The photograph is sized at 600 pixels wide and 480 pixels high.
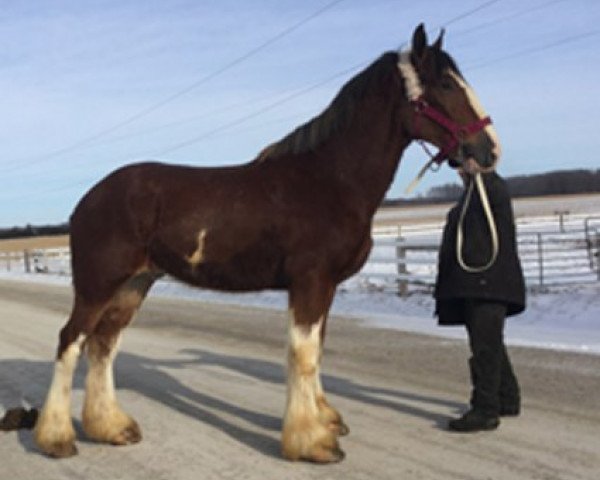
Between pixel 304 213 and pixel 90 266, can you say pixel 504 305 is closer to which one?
pixel 304 213

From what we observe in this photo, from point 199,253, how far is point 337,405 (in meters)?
2.11

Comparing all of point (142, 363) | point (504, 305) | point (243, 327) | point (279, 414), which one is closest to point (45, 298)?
point (243, 327)

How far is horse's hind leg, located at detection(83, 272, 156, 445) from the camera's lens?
550 centimetres

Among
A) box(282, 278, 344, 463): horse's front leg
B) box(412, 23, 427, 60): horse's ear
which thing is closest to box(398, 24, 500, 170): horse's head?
box(412, 23, 427, 60): horse's ear

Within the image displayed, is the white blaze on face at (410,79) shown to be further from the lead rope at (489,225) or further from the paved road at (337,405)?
the paved road at (337,405)

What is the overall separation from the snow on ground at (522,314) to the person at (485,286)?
11.4 feet

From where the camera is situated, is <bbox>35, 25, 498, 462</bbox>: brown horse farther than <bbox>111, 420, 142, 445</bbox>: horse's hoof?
No

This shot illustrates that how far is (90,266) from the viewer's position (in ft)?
17.2

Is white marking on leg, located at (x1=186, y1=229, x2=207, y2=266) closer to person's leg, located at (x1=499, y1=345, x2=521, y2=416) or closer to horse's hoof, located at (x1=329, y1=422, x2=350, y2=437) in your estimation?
horse's hoof, located at (x1=329, y1=422, x2=350, y2=437)

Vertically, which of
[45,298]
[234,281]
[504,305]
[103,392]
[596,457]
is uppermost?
[234,281]

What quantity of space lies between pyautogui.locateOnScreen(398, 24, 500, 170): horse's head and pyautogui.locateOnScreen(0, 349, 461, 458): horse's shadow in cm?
206

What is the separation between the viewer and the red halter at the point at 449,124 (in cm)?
488

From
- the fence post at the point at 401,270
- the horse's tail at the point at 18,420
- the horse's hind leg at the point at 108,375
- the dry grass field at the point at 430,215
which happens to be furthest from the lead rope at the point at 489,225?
the dry grass field at the point at 430,215

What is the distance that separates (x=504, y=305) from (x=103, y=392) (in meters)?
2.91
